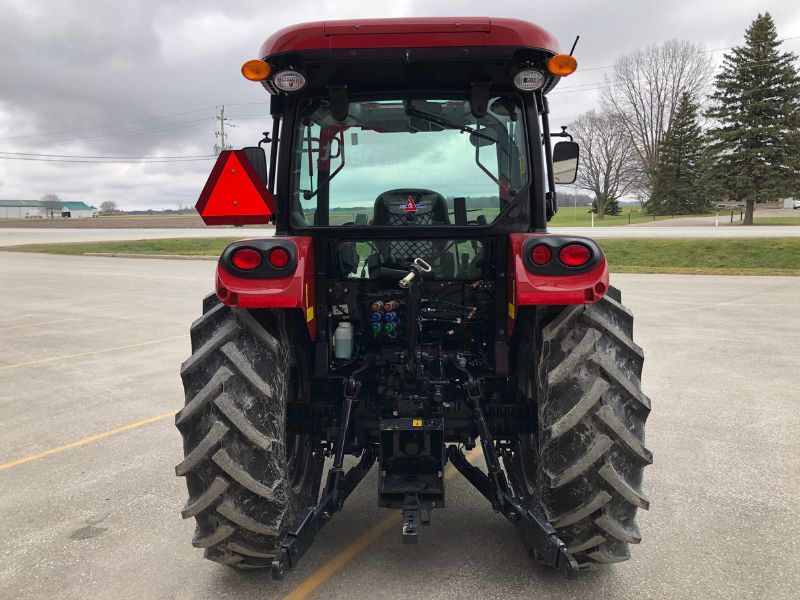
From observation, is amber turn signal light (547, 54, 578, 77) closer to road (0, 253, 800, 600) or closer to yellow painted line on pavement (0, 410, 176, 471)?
road (0, 253, 800, 600)

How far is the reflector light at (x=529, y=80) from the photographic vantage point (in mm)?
2959

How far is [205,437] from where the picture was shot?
2.68 metres

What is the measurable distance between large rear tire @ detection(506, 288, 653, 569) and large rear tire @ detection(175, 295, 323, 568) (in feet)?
4.03

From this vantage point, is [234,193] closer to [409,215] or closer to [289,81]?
[289,81]

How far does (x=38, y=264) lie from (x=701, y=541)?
2528 cm

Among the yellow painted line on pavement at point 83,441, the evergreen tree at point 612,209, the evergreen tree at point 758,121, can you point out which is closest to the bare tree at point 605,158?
the evergreen tree at point 612,209

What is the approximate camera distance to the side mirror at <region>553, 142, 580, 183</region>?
3.56 m

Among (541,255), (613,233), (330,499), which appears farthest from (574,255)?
(613,233)

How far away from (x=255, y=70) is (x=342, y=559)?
247cm

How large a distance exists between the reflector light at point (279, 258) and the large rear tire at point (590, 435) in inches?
49.3

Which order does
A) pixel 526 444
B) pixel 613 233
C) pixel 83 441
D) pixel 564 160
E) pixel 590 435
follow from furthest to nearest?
pixel 613 233, pixel 83 441, pixel 564 160, pixel 526 444, pixel 590 435

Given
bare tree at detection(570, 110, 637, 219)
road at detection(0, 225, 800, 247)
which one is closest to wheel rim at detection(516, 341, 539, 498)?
road at detection(0, 225, 800, 247)

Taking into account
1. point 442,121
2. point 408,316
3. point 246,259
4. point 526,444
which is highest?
point 442,121

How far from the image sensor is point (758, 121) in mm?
38250
